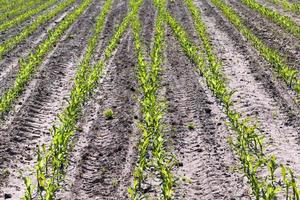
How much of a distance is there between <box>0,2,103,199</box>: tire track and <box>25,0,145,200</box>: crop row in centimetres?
25

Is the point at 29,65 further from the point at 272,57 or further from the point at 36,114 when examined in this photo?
the point at 272,57

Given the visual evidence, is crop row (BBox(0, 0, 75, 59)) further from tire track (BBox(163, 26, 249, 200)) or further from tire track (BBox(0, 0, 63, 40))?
tire track (BBox(163, 26, 249, 200))

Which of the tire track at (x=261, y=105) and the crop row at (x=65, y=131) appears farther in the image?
the tire track at (x=261, y=105)

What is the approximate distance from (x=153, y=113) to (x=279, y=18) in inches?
490

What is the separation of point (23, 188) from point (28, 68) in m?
6.56

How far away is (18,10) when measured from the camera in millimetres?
28484

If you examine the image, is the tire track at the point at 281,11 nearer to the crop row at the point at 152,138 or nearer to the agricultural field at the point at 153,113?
the agricultural field at the point at 153,113

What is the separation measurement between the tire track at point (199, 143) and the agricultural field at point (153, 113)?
0.03m

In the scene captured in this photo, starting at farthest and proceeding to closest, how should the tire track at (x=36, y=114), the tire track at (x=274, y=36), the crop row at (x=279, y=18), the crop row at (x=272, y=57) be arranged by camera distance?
the crop row at (x=279, y=18)
the tire track at (x=274, y=36)
the crop row at (x=272, y=57)
the tire track at (x=36, y=114)

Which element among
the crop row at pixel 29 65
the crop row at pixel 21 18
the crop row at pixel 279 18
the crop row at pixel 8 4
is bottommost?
the crop row at pixel 8 4

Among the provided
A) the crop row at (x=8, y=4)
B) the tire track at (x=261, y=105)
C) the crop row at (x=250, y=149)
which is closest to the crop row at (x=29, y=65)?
the crop row at (x=250, y=149)

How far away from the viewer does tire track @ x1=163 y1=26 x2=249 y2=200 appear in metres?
6.33

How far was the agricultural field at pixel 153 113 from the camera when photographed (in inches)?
257

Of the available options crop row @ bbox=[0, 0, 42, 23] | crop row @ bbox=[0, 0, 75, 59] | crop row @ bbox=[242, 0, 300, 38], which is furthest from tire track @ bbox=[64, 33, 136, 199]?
crop row @ bbox=[0, 0, 42, 23]
